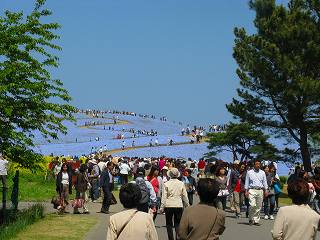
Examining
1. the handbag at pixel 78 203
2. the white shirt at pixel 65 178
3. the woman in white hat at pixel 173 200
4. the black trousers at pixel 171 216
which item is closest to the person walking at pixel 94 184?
the white shirt at pixel 65 178

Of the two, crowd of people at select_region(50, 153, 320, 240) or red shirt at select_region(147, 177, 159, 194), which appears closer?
crowd of people at select_region(50, 153, 320, 240)

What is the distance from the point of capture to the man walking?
668 inches

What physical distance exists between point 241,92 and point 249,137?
23289mm

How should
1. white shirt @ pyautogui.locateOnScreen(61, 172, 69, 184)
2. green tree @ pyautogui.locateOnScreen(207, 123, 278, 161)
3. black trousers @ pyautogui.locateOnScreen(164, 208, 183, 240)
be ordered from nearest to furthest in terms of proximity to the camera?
black trousers @ pyautogui.locateOnScreen(164, 208, 183, 240) → white shirt @ pyautogui.locateOnScreen(61, 172, 69, 184) → green tree @ pyautogui.locateOnScreen(207, 123, 278, 161)

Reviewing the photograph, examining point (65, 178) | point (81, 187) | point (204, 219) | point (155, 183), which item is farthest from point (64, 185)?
point (204, 219)

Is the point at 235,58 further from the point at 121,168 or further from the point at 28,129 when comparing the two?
the point at 28,129

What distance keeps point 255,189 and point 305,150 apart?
16741 millimetres

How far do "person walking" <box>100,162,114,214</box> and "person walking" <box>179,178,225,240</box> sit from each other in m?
14.1

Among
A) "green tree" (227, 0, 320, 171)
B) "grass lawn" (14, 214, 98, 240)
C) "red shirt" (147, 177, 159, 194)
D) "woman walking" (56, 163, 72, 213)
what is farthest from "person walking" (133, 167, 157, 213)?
"green tree" (227, 0, 320, 171)

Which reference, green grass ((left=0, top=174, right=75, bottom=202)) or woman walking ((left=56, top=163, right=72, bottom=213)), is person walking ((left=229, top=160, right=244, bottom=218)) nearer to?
woman walking ((left=56, top=163, right=72, bottom=213))

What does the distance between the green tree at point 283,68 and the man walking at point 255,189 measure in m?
12.5

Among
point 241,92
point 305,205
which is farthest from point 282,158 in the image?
point 305,205

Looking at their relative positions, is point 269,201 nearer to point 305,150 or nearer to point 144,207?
point 144,207

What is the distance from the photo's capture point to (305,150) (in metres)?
33.0
